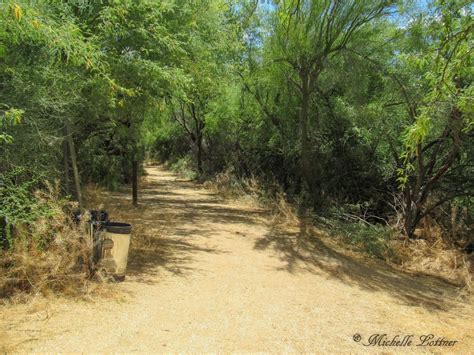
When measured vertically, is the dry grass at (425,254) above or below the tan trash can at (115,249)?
below

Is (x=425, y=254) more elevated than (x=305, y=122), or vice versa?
(x=305, y=122)

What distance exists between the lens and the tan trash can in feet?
19.0

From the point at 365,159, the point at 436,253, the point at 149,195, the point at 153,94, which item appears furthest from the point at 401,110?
the point at 149,195

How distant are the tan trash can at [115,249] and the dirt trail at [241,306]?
9.7 inches

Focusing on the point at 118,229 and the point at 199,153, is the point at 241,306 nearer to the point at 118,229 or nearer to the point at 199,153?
the point at 118,229

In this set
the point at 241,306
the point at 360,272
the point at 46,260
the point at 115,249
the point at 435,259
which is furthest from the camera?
the point at 435,259

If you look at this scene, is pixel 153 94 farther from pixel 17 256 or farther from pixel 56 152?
pixel 17 256

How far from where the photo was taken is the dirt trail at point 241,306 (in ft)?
14.4

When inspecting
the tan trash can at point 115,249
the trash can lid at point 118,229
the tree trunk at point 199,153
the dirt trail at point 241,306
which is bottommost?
the dirt trail at point 241,306

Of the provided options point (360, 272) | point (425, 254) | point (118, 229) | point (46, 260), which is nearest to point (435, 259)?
point (425, 254)

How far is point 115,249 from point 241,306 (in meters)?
1.81

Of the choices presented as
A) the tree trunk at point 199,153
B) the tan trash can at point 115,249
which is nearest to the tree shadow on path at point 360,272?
the tan trash can at point 115,249

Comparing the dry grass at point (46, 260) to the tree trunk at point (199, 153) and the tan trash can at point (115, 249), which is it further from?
the tree trunk at point (199, 153)

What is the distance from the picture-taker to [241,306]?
5633mm
